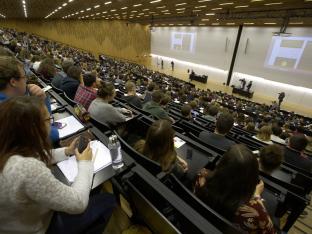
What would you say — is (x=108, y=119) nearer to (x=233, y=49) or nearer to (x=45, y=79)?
(x=45, y=79)

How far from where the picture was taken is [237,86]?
64.1ft

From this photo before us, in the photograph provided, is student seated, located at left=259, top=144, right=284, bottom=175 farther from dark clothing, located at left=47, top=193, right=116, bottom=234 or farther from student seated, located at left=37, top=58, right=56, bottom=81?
student seated, located at left=37, top=58, right=56, bottom=81

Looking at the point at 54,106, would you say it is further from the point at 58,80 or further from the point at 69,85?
the point at 58,80

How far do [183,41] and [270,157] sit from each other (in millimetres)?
24292

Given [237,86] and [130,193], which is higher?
[130,193]

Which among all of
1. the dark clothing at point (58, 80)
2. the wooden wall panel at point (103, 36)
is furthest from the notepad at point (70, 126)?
the wooden wall panel at point (103, 36)

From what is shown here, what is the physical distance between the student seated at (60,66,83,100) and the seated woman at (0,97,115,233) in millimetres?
3035

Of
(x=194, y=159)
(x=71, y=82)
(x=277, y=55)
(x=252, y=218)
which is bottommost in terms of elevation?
(x=277, y=55)

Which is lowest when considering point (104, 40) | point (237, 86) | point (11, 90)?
point (237, 86)

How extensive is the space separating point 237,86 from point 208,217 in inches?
802

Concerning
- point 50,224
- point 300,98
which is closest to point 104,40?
point 300,98

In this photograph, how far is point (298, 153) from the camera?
→ 3.24 meters

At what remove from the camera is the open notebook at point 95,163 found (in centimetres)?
142

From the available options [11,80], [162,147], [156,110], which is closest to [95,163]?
[162,147]
